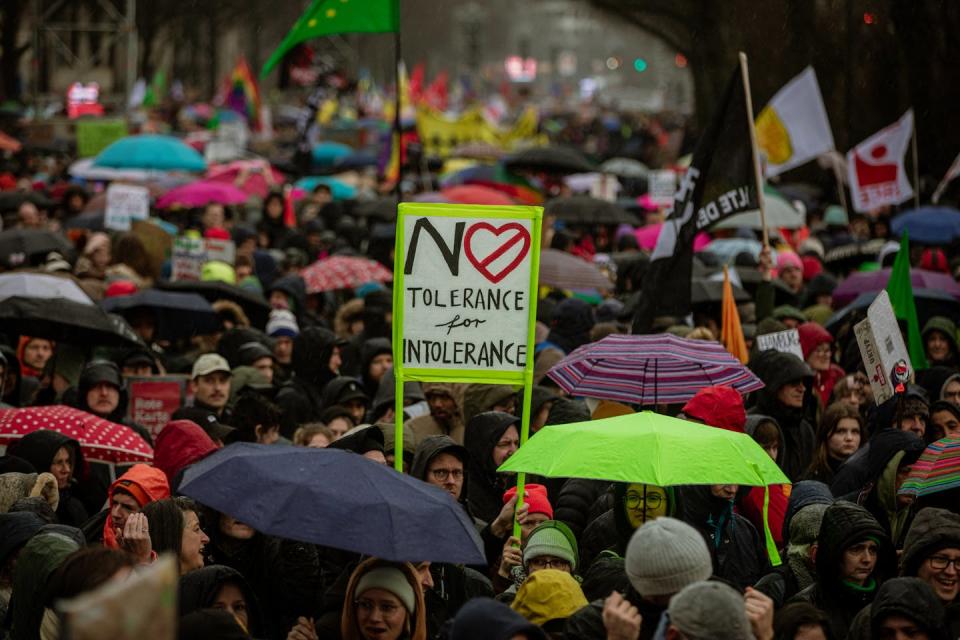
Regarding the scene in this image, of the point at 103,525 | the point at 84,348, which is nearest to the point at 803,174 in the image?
the point at 84,348

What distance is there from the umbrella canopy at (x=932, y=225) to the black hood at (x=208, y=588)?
11.4 m

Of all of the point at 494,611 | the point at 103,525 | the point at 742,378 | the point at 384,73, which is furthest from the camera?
the point at 384,73

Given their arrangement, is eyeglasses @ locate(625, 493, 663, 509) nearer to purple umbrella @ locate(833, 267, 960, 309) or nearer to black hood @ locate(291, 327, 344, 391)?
black hood @ locate(291, 327, 344, 391)

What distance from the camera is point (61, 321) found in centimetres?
954

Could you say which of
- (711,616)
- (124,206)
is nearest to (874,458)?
(711,616)

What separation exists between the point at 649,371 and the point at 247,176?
14605 millimetres

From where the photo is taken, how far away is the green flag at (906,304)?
9180 mm

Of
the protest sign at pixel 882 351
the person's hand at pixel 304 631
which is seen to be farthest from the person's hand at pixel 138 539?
the protest sign at pixel 882 351

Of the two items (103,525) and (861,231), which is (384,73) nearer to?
(861,231)

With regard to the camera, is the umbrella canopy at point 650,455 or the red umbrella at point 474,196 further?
the red umbrella at point 474,196

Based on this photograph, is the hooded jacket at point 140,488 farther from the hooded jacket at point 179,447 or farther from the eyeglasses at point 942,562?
the eyeglasses at point 942,562

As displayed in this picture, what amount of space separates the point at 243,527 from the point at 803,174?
26390 mm

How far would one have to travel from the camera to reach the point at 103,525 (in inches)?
258

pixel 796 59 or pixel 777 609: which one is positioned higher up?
pixel 796 59
